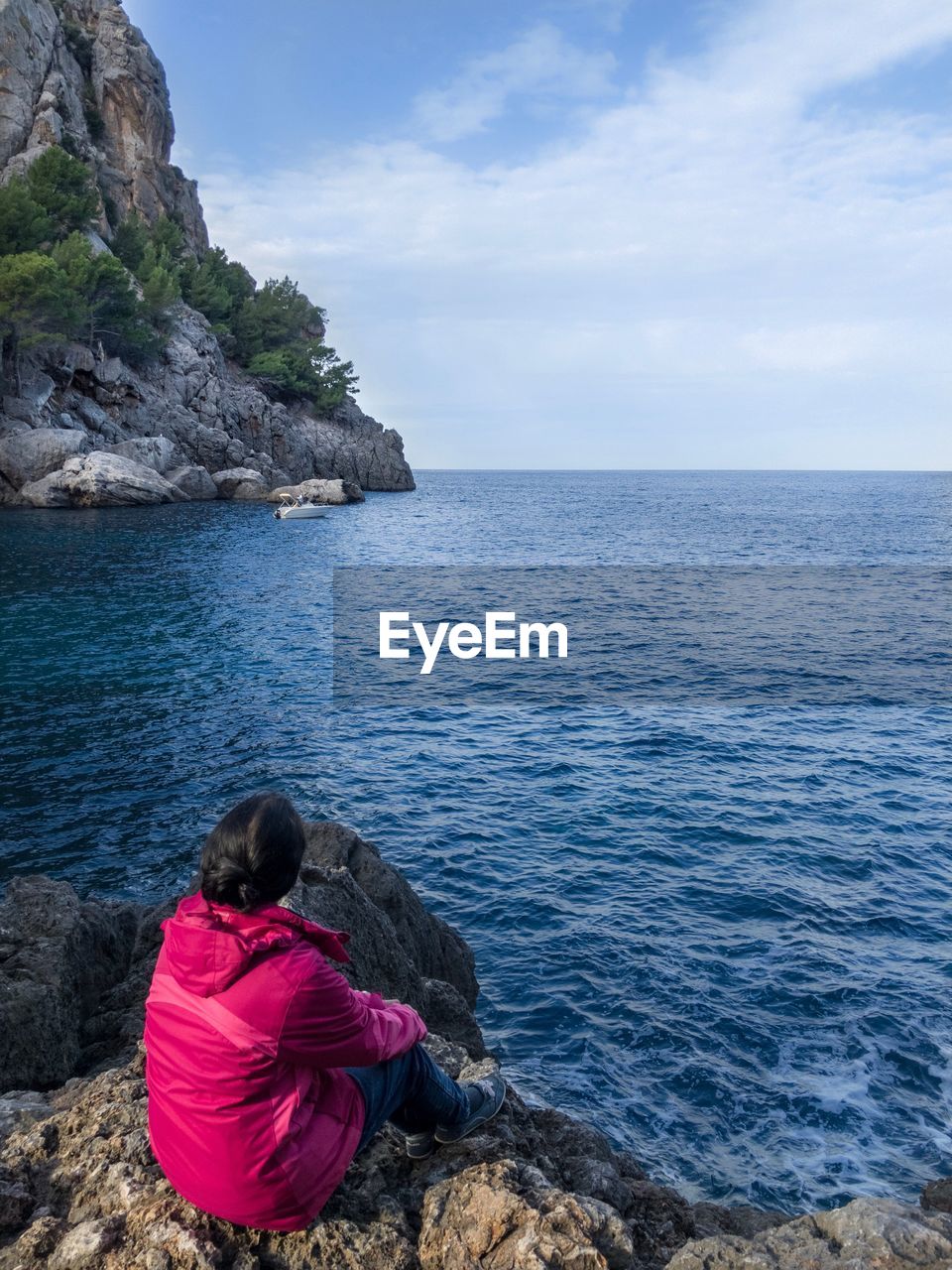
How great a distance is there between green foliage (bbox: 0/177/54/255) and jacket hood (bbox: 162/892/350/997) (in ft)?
→ 236

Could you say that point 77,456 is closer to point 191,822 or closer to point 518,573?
point 518,573

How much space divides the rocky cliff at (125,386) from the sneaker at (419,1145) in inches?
2455

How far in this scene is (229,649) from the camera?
30812 millimetres

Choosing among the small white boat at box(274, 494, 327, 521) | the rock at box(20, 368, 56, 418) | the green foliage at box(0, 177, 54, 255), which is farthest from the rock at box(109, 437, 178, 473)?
the green foliage at box(0, 177, 54, 255)

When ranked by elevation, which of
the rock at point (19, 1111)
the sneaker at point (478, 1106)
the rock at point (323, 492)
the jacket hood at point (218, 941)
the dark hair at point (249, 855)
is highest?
the rock at point (323, 492)

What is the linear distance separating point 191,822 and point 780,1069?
1105 cm

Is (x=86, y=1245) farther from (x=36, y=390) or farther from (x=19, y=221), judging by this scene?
(x=19, y=221)

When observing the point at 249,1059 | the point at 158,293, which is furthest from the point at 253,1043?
the point at 158,293

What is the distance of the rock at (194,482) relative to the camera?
7325 centimetres

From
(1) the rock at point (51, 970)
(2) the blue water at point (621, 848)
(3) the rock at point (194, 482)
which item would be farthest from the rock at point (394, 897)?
(3) the rock at point (194, 482)

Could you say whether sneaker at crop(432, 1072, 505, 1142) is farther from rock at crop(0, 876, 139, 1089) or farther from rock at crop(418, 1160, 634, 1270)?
rock at crop(0, 876, 139, 1089)

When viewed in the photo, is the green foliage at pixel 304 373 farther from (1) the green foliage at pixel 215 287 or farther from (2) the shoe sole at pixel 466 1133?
(2) the shoe sole at pixel 466 1133

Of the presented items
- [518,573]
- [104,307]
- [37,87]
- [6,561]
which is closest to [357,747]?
[6,561]

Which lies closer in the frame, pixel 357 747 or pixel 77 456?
pixel 357 747
